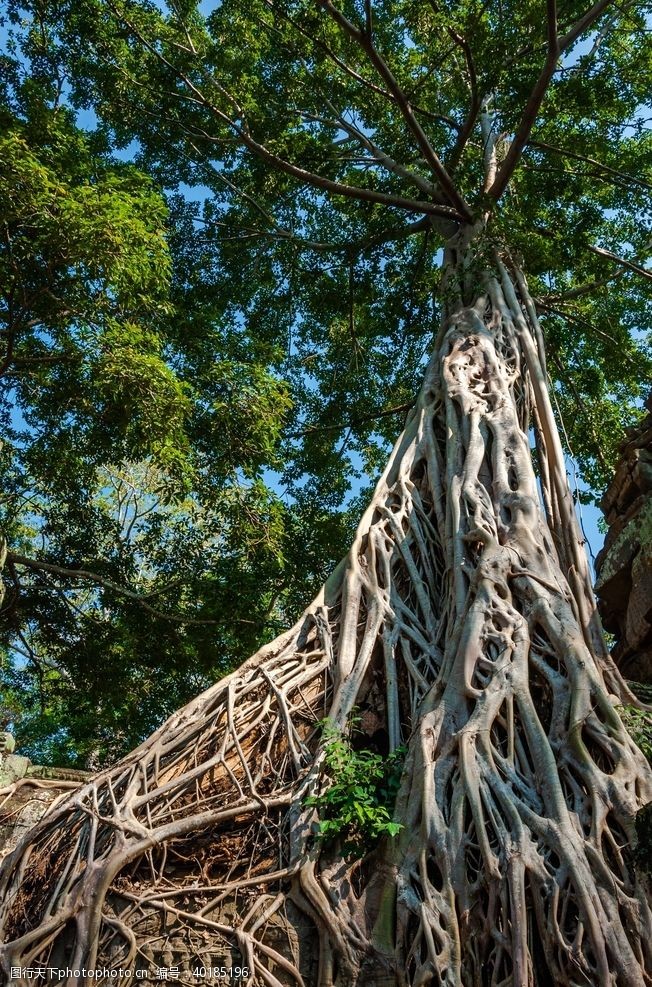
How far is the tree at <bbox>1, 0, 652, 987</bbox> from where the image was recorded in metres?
2.75

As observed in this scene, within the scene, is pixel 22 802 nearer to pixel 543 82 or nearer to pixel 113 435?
pixel 113 435

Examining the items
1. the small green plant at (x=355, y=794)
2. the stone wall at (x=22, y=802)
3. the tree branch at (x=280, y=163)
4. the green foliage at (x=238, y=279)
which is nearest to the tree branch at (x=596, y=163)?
the green foliage at (x=238, y=279)

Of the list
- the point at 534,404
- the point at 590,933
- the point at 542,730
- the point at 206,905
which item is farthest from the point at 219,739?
the point at 534,404

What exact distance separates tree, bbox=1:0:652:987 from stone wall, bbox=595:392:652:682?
0.71 m

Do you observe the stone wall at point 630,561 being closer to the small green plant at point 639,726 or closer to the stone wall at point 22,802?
the small green plant at point 639,726

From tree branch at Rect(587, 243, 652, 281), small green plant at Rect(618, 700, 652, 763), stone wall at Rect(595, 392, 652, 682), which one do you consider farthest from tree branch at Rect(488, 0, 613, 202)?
small green plant at Rect(618, 700, 652, 763)

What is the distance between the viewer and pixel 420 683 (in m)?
3.66

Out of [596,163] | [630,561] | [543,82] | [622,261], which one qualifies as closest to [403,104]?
[543,82]

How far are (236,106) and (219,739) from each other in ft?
16.5

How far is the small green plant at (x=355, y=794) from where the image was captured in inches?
119

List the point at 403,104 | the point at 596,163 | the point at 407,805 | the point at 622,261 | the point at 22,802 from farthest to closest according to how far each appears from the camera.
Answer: the point at 622,261, the point at 596,163, the point at 403,104, the point at 22,802, the point at 407,805

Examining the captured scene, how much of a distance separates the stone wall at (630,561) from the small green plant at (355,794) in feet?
6.95

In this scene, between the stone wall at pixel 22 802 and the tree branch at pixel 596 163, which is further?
the tree branch at pixel 596 163

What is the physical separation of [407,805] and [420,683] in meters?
0.67
